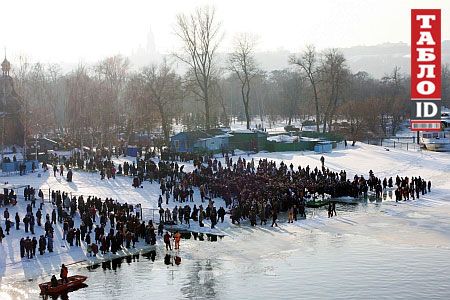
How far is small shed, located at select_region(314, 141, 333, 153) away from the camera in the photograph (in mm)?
58938

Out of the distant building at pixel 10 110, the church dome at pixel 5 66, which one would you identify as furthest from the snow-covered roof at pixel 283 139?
the church dome at pixel 5 66

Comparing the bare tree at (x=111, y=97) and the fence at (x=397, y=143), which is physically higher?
the bare tree at (x=111, y=97)

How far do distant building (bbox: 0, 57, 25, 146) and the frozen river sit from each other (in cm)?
3334

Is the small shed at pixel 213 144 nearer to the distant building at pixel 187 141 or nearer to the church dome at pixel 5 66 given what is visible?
the distant building at pixel 187 141

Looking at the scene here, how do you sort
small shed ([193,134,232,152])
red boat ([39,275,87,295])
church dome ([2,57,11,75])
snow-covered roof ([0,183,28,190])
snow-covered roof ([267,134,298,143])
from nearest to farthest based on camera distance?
red boat ([39,275,87,295]) < snow-covered roof ([0,183,28,190]) < small shed ([193,134,232,152]) < church dome ([2,57,11,75]) < snow-covered roof ([267,134,298,143])

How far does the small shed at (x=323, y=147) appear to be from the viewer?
58938 millimetres

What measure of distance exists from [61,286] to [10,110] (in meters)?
39.4

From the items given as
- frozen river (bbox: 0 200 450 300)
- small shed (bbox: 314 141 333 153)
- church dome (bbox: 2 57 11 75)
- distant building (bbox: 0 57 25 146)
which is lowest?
frozen river (bbox: 0 200 450 300)

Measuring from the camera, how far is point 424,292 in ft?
66.8

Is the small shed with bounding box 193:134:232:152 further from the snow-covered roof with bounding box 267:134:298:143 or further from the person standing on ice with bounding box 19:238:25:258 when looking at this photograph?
the person standing on ice with bounding box 19:238:25:258

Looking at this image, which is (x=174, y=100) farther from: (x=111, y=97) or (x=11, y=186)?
(x=11, y=186)

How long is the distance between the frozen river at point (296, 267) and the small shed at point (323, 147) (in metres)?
27.1

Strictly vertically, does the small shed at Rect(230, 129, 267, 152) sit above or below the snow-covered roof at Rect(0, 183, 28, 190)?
above

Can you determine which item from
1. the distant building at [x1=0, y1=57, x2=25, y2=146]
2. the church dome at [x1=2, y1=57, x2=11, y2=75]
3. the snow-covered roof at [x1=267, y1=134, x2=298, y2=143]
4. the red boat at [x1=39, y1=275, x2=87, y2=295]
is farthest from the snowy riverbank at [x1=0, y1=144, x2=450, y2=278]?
the church dome at [x1=2, y1=57, x2=11, y2=75]
